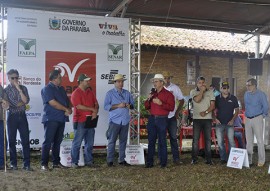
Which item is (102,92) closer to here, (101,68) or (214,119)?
(101,68)

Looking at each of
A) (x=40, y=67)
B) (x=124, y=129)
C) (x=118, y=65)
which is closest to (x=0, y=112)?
(x=40, y=67)

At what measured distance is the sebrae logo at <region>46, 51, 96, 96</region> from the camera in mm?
8656

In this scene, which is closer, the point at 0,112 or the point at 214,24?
the point at 0,112

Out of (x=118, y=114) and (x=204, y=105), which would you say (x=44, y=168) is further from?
(x=204, y=105)

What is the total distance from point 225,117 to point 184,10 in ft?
10.7

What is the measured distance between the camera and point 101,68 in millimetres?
9047

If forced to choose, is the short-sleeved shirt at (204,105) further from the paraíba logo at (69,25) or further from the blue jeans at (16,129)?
the blue jeans at (16,129)

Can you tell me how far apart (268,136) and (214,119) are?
292 cm

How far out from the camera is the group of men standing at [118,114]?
724cm

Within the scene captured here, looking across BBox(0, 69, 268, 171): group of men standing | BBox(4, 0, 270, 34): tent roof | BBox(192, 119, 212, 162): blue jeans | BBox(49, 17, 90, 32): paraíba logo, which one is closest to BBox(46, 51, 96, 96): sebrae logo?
BBox(49, 17, 90, 32): paraíba logo

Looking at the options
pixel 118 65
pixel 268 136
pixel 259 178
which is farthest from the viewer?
pixel 268 136

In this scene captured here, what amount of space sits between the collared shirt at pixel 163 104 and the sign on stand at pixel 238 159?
153cm

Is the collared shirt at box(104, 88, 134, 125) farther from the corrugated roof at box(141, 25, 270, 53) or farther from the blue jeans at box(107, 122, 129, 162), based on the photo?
the corrugated roof at box(141, 25, 270, 53)

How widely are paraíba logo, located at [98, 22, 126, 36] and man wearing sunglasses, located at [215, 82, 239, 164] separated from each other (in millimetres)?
2693
